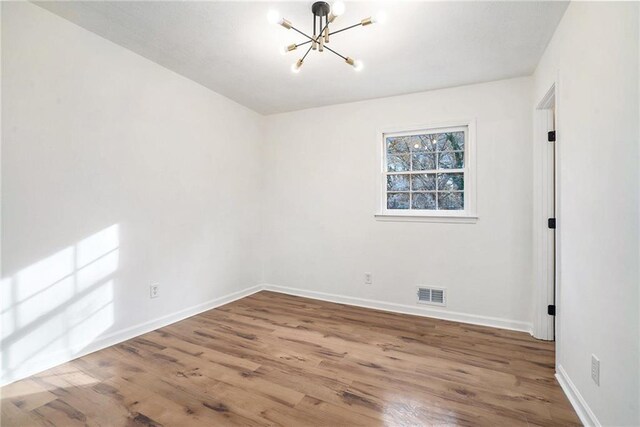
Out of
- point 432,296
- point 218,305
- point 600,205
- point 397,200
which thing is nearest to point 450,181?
point 397,200

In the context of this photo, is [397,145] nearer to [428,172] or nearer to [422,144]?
[422,144]

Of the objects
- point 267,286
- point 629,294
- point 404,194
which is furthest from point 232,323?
point 629,294

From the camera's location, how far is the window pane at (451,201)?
11.1 feet

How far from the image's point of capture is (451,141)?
3.43 meters

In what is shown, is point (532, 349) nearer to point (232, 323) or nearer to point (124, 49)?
point (232, 323)

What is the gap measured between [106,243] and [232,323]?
1418 mm

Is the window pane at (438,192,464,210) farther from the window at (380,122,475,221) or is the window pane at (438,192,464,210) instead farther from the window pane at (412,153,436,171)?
the window pane at (412,153,436,171)

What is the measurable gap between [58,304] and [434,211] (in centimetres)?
361

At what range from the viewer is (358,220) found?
3.82m

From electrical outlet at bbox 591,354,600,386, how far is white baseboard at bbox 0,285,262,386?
340 cm

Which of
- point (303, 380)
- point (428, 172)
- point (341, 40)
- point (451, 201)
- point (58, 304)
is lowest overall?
point (303, 380)

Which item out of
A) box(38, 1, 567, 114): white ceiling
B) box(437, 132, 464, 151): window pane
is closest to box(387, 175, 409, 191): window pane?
box(437, 132, 464, 151): window pane

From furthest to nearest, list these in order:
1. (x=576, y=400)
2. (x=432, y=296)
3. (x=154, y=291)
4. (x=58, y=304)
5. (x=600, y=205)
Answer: (x=432, y=296) → (x=154, y=291) → (x=58, y=304) → (x=576, y=400) → (x=600, y=205)

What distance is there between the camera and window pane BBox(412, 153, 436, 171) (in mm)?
3525
